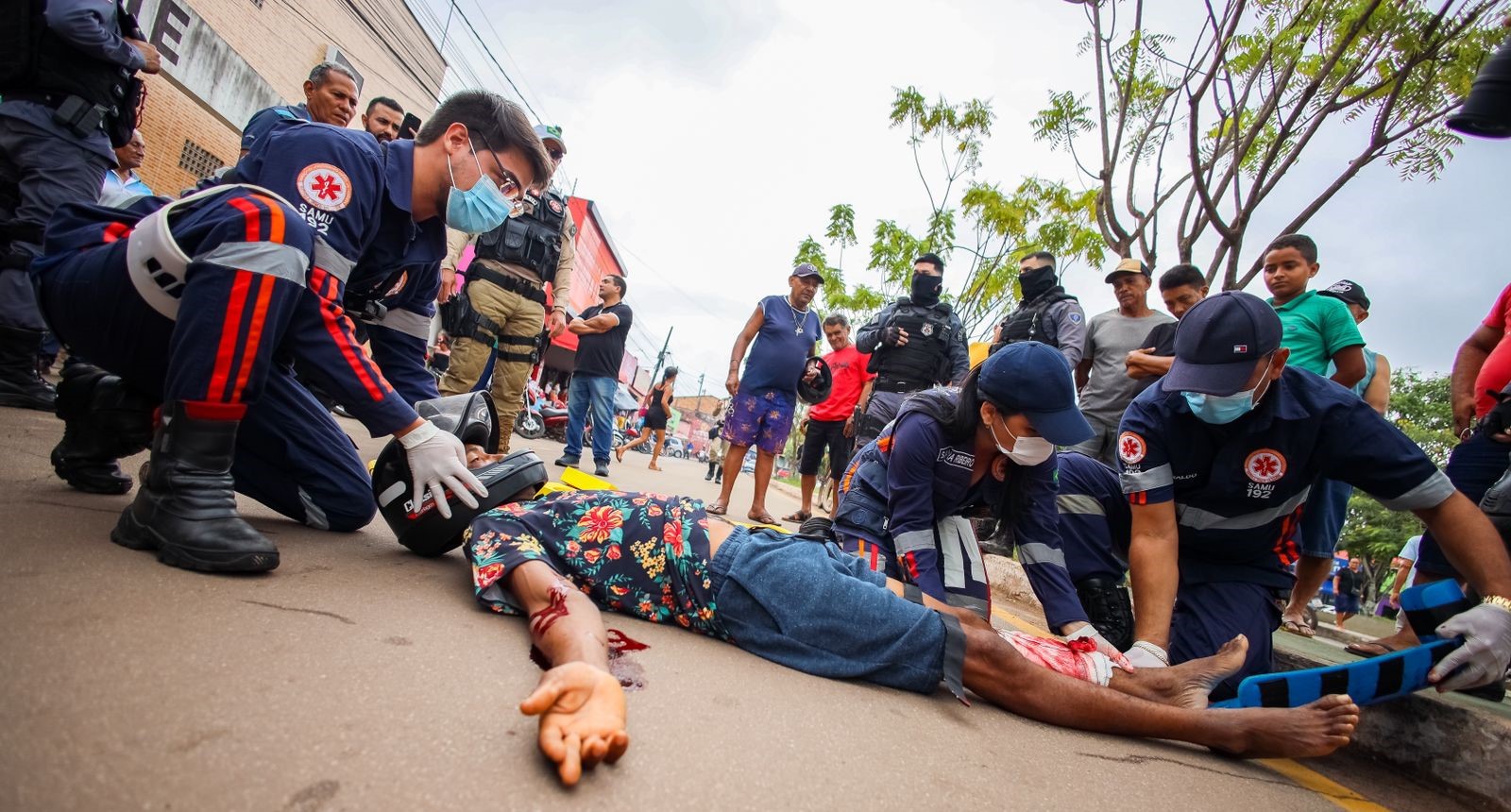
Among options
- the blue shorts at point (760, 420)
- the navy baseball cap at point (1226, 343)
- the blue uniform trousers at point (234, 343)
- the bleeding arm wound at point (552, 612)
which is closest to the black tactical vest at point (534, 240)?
the blue shorts at point (760, 420)

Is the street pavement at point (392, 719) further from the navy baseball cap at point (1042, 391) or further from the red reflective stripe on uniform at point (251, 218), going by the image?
the navy baseball cap at point (1042, 391)

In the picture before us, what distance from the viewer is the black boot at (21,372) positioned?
3.01 meters

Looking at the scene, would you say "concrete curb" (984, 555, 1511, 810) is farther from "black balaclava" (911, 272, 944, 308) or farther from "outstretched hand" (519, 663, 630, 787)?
"black balaclava" (911, 272, 944, 308)

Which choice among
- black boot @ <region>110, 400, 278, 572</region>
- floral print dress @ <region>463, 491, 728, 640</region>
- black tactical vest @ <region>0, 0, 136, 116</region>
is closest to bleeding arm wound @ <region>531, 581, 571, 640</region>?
floral print dress @ <region>463, 491, 728, 640</region>

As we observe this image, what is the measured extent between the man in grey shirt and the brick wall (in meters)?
10.7

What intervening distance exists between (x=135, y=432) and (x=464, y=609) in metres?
1.18

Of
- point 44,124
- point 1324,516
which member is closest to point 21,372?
point 44,124

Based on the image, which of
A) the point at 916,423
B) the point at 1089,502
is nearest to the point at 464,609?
A: the point at 916,423

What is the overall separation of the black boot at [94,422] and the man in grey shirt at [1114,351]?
428 cm

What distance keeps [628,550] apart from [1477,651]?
228 centimetres

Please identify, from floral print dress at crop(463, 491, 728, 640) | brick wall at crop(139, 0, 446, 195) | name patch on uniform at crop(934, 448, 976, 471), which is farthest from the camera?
brick wall at crop(139, 0, 446, 195)

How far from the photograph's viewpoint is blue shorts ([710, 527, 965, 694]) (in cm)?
166

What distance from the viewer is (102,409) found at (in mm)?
1928

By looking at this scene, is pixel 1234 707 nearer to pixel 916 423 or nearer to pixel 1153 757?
pixel 1153 757
